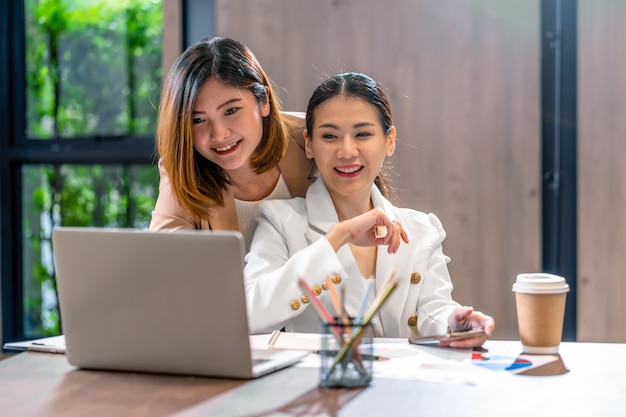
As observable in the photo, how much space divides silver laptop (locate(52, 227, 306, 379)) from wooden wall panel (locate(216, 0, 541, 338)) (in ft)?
6.50

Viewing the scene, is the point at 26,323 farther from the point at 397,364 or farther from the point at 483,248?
the point at 397,364

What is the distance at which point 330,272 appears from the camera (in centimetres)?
151

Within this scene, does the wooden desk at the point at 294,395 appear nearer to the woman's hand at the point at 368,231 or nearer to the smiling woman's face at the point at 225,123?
the woman's hand at the point at 368,231

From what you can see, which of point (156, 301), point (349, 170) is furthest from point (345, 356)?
point (349, 170)

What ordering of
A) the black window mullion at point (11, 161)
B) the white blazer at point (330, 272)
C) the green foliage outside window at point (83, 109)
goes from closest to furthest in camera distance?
the white blazer at point (330, 272)
the green foliage outside window at point (83, 109)
the black window mullion at point (11, 161)

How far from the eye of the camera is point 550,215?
9.89 feet

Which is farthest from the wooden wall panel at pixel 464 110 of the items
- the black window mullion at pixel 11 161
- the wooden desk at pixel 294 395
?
the wooden desk at pixel 294 395

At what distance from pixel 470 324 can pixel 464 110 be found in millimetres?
1771

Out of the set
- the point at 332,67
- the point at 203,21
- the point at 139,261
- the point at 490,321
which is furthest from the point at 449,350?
the point at 203,21

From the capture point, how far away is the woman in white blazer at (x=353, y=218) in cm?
173

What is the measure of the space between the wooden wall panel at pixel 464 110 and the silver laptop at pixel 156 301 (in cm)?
198

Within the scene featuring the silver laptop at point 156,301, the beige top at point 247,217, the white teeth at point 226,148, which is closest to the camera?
the silver laptop at point 156,301

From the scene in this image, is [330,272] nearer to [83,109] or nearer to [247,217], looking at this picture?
[247,217]

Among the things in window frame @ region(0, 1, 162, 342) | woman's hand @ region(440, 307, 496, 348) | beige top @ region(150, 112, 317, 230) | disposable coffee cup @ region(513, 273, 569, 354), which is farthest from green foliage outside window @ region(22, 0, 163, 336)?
disposable coffee cup @ region(513, 273, 569, 354)
